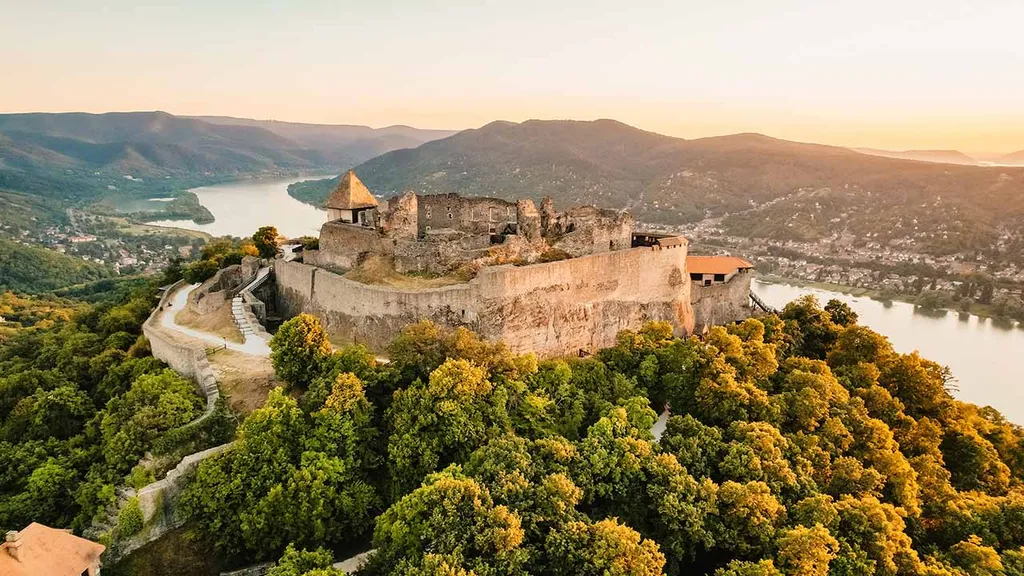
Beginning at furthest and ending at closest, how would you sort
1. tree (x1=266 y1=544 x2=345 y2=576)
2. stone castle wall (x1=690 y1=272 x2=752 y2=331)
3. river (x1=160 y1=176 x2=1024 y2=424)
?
1. river (x1=160 y1=176 x2=1024 y2=424)
2. stone castle wall (x1=690 y1=272 x2=752 y2=331)
3. tree (x1=266 y1=544 x2=345 y2=576)

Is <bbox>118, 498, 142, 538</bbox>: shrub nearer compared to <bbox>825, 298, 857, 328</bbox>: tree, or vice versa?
<bbox>118, 498, 142, 538</bbox>: shrub

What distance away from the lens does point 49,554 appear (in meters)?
13.5

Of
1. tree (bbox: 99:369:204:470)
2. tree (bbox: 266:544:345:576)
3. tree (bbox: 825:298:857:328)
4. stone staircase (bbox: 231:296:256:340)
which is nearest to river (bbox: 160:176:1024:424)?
tree (bbox: 825:298:857:328)

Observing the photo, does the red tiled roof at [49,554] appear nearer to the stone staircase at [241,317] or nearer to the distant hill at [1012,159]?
the stone staircase at [241,317]

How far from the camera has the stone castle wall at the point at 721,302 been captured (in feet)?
99.8

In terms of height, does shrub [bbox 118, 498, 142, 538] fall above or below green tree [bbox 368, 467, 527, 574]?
below

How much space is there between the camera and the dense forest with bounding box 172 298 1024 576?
1277cm

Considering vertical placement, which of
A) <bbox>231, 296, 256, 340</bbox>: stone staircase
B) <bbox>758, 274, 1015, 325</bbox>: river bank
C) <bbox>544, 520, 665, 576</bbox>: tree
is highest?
<bbox>231, 296, 256, 340</bbox>: stone staircase

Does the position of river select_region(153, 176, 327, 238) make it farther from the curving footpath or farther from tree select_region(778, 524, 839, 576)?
tree select_region(778, 524, 839, 576)

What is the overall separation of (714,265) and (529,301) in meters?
14.8

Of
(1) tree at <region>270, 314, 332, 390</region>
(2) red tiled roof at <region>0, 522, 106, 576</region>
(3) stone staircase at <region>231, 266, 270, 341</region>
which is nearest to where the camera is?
(2) red tiled roof at <region>0, 522, 106, 576</region>

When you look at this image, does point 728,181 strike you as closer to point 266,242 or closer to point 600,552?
point 266,242

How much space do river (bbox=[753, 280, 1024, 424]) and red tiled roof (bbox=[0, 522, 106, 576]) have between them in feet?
163

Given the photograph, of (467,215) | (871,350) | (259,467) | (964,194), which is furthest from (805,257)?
(259,467)
